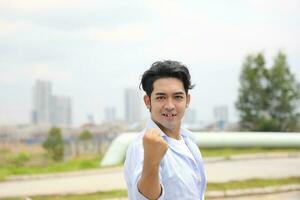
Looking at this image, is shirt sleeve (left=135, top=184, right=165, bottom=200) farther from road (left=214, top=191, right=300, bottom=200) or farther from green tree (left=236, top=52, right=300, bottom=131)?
green tree (left=236, top=52, right=300, bottom=131)

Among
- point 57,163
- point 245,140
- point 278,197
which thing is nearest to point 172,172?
point 278,197

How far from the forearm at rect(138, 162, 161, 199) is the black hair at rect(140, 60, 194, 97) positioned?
0.46 meters

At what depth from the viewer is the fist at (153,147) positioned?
176 cm

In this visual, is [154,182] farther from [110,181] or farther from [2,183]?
[2,183]

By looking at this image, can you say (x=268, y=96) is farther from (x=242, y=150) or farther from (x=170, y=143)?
(x=170, y=143)

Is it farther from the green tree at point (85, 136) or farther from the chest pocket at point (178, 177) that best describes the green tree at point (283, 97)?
the chest pocket at point (178, 177)

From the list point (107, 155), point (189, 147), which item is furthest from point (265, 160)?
point (189, 147)

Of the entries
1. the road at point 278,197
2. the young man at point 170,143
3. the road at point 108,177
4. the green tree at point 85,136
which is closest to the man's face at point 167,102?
the young man at point 170,143

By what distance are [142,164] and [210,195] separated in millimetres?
6102

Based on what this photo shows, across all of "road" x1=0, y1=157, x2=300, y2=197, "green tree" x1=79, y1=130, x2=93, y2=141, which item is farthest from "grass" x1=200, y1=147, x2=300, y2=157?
"green tree" x1=79, y1=130, x2=93, y2=141

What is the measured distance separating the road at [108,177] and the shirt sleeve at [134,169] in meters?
6.86

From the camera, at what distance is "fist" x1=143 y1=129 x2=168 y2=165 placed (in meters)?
1.76

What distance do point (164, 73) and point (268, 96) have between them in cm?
1938

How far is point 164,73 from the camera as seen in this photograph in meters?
2.15
